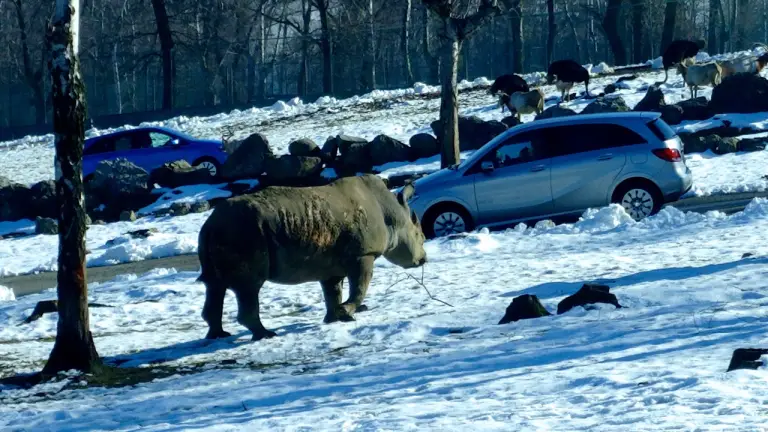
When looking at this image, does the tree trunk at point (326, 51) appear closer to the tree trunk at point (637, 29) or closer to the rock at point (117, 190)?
the tree trunk at point (637, 29)

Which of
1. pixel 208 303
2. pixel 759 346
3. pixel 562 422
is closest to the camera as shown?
pixel 562 422

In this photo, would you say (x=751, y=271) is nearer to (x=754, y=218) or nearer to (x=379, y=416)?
(x=754, y=218)

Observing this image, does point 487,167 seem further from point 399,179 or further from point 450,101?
point 399,179

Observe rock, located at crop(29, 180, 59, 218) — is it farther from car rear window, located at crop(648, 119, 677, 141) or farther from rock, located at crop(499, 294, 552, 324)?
rock, located at crop(499, 294, 552, 324)

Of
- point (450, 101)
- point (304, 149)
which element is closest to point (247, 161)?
point (304, 149)

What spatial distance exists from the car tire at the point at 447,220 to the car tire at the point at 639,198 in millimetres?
2272

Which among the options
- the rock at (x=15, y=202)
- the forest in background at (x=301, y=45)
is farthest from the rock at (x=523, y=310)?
the forest in background at (x=301, y=45)

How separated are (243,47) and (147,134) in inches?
1160

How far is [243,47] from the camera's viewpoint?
61469 millimetres

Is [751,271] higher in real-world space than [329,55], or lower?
lower

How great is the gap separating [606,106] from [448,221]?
41.1 feet

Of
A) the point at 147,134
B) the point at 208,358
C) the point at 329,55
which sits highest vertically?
the point at 329,55

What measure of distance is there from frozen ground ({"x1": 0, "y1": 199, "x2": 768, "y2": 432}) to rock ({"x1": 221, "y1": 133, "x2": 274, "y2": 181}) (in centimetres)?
1429

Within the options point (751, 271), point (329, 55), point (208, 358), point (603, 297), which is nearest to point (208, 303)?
point (208, 358)
